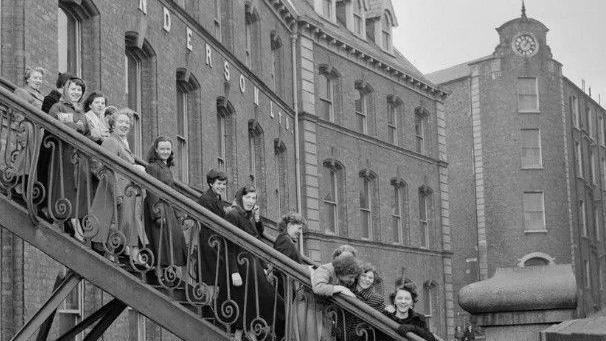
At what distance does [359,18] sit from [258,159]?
13.1 m

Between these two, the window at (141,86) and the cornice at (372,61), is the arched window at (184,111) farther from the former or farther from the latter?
the cornice at (372,61)

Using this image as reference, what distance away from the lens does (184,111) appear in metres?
20.5

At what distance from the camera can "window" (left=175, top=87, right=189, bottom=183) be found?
20000 mm

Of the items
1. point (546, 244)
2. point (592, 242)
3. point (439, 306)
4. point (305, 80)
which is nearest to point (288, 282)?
point (305, 80)

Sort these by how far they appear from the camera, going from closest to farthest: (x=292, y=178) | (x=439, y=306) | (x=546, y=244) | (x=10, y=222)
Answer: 1. (x=10, y=222)
2. (x=292, y=178)
3. (x=439, y=306)
4. (x=546, y=244)

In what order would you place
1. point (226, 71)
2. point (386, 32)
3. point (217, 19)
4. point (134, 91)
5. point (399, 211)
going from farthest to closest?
1. point (386, 32)
2. point (399, 211)
3. point (217, 19)
4. point (226, 71)
5. point (134, 91)

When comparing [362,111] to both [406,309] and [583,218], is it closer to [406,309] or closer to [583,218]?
[583,218]

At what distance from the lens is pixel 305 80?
31.9 meters

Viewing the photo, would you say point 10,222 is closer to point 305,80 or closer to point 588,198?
point 305,80

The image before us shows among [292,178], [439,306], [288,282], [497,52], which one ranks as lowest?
[288,282]

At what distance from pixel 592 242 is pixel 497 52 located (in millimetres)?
11574

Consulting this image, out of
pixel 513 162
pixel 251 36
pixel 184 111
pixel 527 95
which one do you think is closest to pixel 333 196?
pixel 251 36

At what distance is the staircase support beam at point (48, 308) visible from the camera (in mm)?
9078

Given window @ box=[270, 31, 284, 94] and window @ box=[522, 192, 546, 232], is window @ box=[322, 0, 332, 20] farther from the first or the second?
window @ box=[522, 192, 546, 232]
